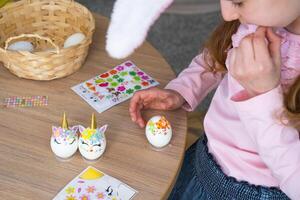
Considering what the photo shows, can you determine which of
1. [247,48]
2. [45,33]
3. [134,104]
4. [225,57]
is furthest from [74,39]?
[247,48]

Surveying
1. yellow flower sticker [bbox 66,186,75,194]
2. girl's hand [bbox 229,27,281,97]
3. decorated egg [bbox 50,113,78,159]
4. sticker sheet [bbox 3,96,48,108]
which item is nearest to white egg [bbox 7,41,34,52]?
sticker sheet [bbox 3,96,48,108]

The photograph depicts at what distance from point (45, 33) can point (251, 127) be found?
600 millimetres

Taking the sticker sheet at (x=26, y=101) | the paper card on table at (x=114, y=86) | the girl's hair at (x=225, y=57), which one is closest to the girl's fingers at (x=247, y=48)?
the girl's hair at (x=225, y=57)

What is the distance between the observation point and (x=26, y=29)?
116 cm

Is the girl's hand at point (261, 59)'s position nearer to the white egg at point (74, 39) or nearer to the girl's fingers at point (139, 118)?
the girl's fingers at point (139, 118)

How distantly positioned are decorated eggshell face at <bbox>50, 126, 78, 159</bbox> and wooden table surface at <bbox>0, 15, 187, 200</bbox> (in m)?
0.02

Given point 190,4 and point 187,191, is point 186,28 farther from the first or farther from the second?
point 187,191

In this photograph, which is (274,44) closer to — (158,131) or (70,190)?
(158,131)

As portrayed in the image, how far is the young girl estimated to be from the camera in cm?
75

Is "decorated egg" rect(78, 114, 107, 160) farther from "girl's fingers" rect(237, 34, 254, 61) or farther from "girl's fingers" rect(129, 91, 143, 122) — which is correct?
"girl's fingers" rect(237, 34, 254, 61)

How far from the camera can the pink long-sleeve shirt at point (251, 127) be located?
786mm

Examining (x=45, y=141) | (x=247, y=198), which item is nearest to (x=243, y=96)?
(x=247, y=198)

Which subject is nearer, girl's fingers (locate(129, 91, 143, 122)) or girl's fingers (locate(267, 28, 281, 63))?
girl's fingers (locate(267, 28, 281, 63))

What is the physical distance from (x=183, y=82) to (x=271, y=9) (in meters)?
0.37
